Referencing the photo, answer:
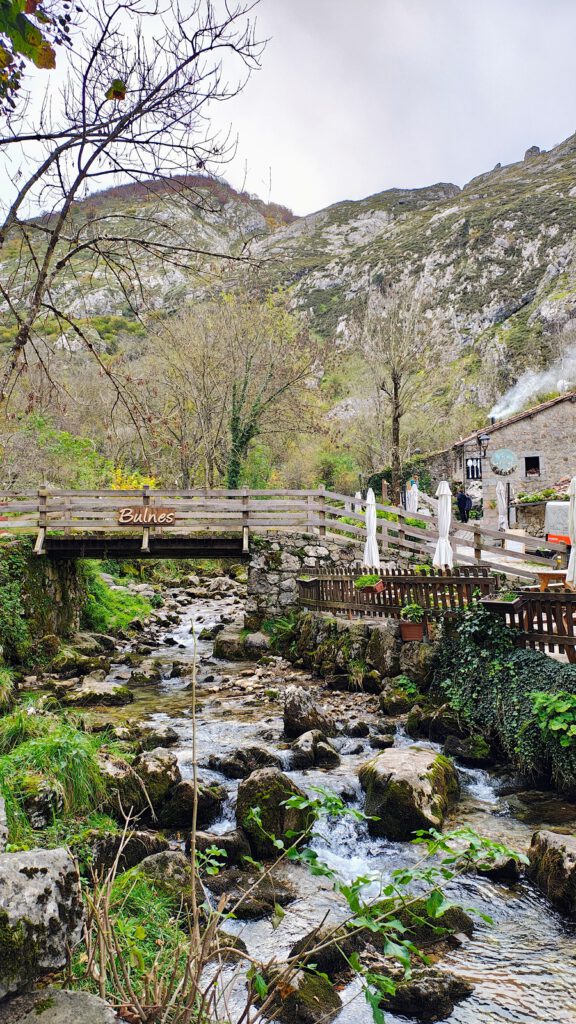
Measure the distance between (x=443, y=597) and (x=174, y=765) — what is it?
549 cm

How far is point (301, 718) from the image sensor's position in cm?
895

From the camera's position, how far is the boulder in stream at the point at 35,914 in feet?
6.63

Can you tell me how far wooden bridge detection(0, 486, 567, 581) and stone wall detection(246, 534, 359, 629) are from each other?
336mm

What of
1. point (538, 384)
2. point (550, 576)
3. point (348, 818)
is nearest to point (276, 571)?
point (550, 576)

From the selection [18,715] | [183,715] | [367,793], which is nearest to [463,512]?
[183,715]

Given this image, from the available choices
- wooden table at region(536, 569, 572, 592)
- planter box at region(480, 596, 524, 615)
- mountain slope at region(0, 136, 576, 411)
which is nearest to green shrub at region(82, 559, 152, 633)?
wooden table at region(536, 569, 572, 592)

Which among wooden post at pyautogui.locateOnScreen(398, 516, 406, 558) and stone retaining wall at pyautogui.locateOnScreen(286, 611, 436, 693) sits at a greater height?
wooden post at pyautogui.locateOnScreen(398, 516, 406, 558)

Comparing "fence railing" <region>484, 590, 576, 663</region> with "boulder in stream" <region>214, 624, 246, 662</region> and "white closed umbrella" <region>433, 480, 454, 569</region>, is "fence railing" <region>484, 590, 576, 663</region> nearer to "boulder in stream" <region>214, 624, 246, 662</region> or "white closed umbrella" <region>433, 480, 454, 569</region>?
"white closed umbrella" <region>433, 480, 454, 569</region>

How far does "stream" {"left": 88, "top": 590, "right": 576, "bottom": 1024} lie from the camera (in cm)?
399

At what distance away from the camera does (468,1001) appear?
394cm

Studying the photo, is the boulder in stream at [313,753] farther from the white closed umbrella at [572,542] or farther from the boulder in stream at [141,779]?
the white closed umbrella at [572,542]

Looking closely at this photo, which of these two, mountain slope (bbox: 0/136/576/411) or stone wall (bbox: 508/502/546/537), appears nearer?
stone wall (bbox: 508/502/546/537)

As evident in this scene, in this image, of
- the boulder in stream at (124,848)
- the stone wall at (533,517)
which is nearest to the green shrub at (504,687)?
the boulder in stream at (124,848)

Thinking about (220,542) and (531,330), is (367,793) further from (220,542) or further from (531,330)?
(531,330)
